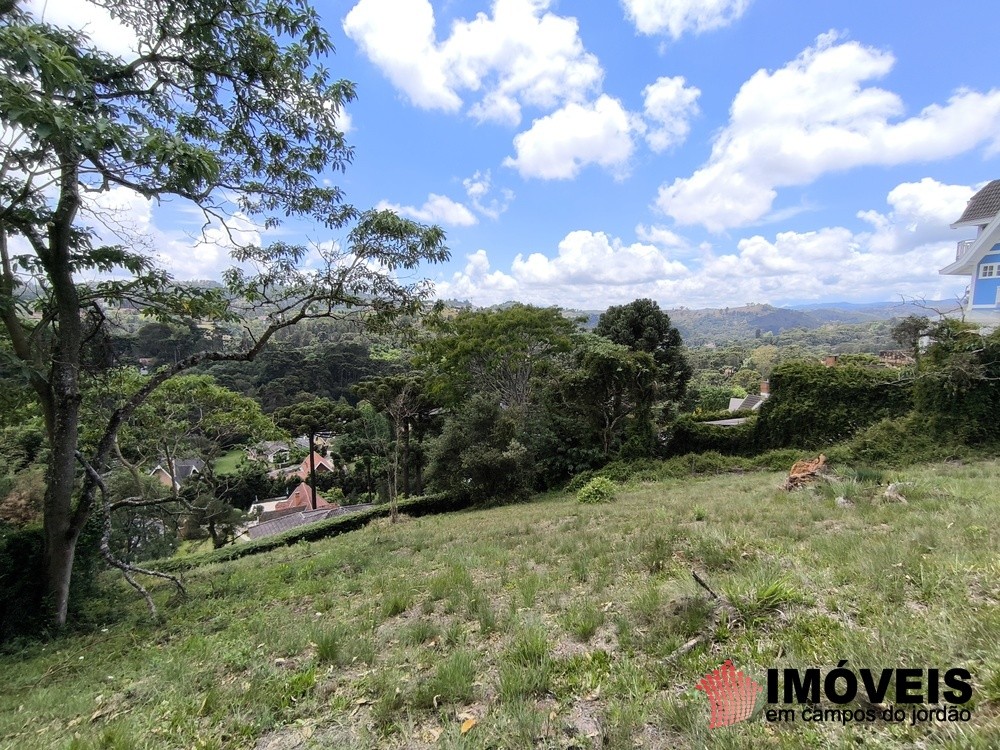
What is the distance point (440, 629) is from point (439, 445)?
13719mm

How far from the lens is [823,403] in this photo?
588 inches

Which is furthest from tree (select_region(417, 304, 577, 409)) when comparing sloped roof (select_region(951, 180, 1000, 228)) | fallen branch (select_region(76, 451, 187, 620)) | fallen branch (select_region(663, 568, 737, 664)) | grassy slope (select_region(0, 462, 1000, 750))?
sloped roof (select_region(951, 180, 1000, 228))

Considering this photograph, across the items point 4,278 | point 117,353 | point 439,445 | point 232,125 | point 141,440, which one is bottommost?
point 439,445

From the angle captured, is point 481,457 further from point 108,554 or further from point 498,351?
point 108,554

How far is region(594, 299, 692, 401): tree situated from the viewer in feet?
82.9

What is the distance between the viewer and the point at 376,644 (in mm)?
3559

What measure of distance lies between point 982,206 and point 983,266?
3.70 meters

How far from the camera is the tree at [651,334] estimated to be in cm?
2527

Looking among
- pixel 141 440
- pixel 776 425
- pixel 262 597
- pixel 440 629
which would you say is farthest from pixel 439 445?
pixel 440 629

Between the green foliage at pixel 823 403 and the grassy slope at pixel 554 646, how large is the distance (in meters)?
10.3

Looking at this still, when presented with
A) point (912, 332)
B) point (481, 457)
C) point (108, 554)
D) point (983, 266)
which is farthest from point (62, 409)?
point (983, 266)

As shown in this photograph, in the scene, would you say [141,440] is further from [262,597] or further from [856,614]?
[856,614]

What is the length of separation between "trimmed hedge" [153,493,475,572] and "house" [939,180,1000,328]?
838 inches

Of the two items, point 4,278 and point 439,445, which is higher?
point 4,278
